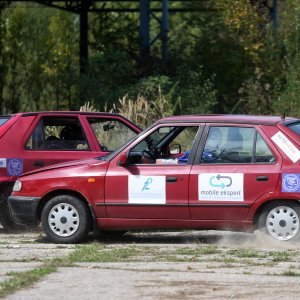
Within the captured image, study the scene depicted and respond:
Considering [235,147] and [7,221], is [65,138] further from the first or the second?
[235,147]

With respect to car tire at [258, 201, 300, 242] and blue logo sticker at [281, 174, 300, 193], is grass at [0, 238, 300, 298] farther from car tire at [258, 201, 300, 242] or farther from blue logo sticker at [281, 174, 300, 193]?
blue logo sticker at [281, 174, 300, 193]

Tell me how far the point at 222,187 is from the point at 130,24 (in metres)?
19.7

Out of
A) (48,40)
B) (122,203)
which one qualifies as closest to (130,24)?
(48,40)

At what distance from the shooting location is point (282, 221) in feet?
37.6

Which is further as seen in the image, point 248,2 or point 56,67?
point 56,67

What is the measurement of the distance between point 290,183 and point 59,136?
3.83m

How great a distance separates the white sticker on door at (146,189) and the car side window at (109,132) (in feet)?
6.11

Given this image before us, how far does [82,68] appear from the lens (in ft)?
95.7

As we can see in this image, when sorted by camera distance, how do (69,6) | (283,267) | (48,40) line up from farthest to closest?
(48,40), (69,6), (283,267)

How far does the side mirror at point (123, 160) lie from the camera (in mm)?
11891

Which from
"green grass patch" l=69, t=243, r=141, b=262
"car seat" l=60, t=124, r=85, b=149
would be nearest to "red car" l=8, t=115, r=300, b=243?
"green grass patch" l=69, t=243, r=141, b=262

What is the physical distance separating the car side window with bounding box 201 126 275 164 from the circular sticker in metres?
0.32

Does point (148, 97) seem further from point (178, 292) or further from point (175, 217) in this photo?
point (178, 292)

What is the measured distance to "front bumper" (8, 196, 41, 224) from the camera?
482 inches
